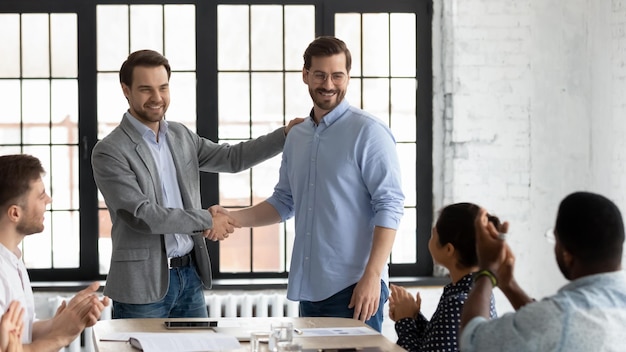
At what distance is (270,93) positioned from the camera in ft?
20.9

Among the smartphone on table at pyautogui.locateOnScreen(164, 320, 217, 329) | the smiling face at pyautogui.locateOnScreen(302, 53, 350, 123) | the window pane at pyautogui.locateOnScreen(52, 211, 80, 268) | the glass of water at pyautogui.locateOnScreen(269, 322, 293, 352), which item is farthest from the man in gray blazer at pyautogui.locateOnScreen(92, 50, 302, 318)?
the window pane at pyautogui.locateOnScreen(52, 211, 80, 268)

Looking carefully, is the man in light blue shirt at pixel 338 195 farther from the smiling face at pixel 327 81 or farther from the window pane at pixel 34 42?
the window pane at pixel 34 42

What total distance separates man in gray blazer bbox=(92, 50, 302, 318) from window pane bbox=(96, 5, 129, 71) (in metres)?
1.89

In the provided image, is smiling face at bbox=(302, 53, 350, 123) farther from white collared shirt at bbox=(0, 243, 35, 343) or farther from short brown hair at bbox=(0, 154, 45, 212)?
white collared shirt at bbox=(0, 243, 35, 343)

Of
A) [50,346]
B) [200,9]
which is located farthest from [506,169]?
[50,346]

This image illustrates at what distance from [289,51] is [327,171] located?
2.50 meters

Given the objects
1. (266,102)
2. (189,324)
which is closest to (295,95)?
(266,102)

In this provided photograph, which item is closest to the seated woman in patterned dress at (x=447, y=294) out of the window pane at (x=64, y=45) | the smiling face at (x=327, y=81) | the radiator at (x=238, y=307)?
the smiling face at (x=327, y=81)

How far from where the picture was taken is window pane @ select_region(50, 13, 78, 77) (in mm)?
6250

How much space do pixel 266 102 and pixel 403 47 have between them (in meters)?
0.95

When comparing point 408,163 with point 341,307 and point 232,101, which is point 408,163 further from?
point 341,307

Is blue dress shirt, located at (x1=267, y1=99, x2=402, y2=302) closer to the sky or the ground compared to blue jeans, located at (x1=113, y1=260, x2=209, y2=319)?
closer to the sky

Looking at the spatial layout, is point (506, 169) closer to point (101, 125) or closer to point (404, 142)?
point (404, 142)

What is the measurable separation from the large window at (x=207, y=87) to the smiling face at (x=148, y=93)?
1.87 meters
